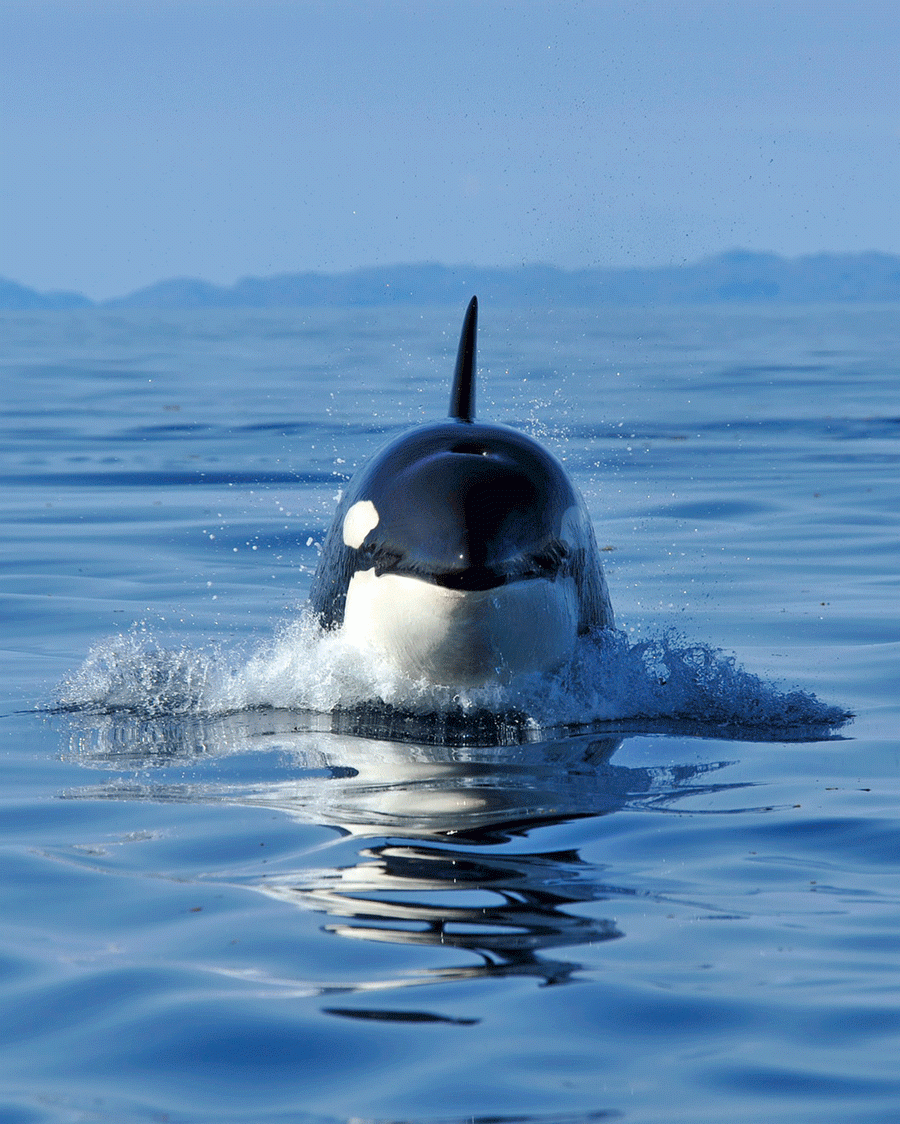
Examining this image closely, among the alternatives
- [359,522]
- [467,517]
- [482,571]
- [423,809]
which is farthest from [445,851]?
[359,522]

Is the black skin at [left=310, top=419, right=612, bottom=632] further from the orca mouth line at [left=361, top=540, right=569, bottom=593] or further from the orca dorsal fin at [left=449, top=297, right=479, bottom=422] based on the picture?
the orca dorsal fin at [left=449, top=297, right=479, bottom=422]

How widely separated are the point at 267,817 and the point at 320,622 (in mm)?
2716

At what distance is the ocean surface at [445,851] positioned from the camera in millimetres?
4266

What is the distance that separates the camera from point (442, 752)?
26.3 feet

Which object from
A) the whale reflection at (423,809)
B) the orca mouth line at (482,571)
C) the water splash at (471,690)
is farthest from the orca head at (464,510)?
the whale reflection at (423,809)

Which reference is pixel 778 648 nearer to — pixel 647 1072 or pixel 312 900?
pixel 312 900

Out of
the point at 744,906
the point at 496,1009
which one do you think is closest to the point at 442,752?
the point at 744,906

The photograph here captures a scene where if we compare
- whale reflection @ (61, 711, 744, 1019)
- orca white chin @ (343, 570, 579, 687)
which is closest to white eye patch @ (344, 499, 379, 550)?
orca white chin @ (343, 570, 579, 687)

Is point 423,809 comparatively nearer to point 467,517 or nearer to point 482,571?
point 482,571

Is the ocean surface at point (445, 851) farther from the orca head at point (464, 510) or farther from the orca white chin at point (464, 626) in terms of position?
the orca head at point (464, 510)

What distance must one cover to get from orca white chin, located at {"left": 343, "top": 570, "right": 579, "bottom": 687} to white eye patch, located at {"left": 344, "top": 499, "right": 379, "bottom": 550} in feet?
0.63

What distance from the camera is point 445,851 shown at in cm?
606

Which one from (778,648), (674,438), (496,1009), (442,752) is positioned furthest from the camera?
(674,438)

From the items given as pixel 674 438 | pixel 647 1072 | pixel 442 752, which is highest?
pixel 674 438
